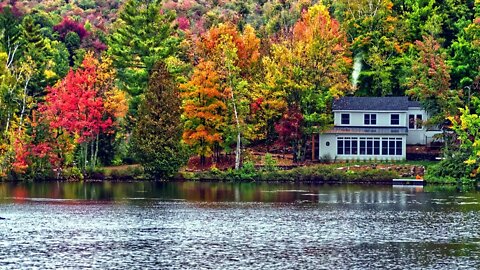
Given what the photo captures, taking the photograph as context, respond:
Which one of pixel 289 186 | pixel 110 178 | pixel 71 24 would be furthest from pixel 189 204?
pixel 71 24

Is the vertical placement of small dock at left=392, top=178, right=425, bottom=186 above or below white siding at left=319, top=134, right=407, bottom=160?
below

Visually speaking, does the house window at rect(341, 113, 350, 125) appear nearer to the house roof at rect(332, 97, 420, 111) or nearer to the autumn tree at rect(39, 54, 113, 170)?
the house roof at rect(332, 97, 420, 111)

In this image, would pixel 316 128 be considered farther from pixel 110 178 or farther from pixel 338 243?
pixel 338 243

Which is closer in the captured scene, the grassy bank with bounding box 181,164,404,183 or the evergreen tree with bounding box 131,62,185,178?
the grassy bank with bounding box 181,164,404,183

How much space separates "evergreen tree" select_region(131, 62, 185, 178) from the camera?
97.2 m

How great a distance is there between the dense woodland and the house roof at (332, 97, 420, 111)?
3.98 ft

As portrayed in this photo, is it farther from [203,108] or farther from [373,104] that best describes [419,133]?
Result: [203,108]

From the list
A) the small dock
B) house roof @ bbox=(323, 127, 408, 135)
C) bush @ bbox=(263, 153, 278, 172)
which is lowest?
the small dock

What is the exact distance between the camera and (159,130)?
9744 centimetres

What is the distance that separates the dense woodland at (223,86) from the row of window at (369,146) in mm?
3063

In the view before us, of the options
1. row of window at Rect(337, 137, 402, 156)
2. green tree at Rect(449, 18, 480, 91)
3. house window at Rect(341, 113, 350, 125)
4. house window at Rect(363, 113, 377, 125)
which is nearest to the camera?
green tree at Rect(449, 18, 480, 91)

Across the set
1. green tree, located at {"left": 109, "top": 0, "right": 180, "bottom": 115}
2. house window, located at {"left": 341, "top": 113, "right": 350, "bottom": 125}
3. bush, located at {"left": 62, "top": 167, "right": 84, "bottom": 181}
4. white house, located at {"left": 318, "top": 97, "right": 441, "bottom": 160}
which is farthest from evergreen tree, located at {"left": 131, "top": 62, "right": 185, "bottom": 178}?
house window, located at {"left": 341, "top": 113, "right": 350, "bottom": 125}

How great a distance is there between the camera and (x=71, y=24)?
14062cm

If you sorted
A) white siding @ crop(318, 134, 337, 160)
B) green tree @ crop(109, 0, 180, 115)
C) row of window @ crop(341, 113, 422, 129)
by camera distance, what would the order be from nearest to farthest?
white siding @ crop(318, 134, 337, 160) → row of window @ crop(341, 113, 422, 129) → green tree @ crop(109, 0, 180, 115)
